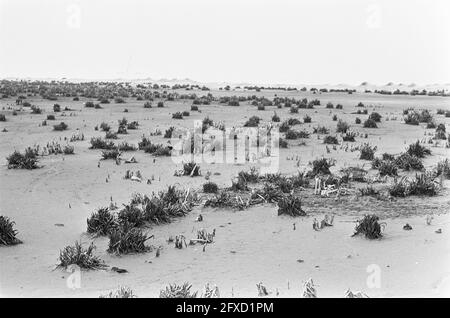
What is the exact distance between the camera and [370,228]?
7352mm

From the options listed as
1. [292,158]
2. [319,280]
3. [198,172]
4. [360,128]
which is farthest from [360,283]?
[360,128]

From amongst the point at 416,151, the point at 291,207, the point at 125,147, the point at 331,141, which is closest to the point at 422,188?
the point at 291,207

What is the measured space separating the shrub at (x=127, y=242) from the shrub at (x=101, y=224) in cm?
52

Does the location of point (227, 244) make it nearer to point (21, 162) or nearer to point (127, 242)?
point (127, 242)

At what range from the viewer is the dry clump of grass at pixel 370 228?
734 centimetres

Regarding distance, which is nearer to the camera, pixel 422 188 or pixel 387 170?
pixel 422 188

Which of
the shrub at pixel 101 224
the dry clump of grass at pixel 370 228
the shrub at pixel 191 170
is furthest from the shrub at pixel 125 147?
the dry clump of grass at pixel 370 228

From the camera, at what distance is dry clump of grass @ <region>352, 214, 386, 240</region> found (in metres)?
7.34

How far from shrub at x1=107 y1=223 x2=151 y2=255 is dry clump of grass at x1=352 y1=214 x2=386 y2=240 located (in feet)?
10.2

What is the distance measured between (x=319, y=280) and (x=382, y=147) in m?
9.85

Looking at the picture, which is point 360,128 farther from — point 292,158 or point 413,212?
point 413,212

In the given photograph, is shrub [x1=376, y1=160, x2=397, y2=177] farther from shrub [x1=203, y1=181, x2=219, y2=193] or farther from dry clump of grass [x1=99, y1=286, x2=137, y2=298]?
dry clump of grass [x1=99, y1=286, x2=137, y2=298]

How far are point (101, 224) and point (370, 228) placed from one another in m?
4.02
